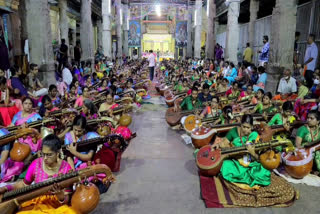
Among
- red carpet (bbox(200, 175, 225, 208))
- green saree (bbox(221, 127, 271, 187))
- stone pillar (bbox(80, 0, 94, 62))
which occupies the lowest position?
red carpet (bbox(200, 175, 225, 208))

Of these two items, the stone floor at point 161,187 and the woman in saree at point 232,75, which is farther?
the woman in saree at point 232,75

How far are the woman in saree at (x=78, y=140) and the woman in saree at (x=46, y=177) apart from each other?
1.32 feet

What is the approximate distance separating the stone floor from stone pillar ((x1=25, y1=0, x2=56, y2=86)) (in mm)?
4101

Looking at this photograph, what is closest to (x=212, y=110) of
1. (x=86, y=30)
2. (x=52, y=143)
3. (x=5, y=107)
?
(x=52, y=143)

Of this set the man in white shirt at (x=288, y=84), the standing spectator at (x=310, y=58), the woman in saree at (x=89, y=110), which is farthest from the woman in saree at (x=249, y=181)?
the standing spectator at (x=310, y=58)

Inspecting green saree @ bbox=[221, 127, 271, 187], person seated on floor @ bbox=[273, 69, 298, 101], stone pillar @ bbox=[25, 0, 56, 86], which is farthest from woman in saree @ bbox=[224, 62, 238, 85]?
green saree @ bbox=[221, 127, 271, 187]

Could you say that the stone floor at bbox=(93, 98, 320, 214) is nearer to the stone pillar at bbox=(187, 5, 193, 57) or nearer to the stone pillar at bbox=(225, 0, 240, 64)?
the stone pillar at bbox=(225, 0, 240, 64)

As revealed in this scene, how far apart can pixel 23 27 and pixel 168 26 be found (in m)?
34.1

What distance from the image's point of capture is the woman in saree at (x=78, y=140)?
332 centimetres

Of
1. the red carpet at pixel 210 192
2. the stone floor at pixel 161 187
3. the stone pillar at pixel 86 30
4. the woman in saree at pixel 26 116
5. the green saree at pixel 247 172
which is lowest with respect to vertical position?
the stone floor at pixel 161 187

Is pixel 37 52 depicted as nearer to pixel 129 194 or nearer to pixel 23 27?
pixel 23 27

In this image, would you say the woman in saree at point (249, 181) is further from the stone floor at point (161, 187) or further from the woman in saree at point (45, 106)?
the woman in saree at point (45, 106)

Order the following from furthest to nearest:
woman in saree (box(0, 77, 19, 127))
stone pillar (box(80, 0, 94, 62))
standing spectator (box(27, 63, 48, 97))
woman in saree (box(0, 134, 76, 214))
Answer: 1. stone pillar (box(80, 0, 94, 62))
2. standing spectator (box(27, 63, 48, 97))
3. woman in saree (box(0, 77, 19, 127))
4. woman in saree (box(0, 134, 76, 214))

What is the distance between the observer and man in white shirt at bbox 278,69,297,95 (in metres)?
6.59
